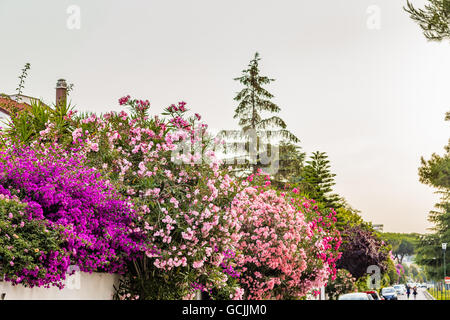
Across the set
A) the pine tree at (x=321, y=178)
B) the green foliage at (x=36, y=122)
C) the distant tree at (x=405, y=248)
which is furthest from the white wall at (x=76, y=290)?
the distant tree at (x=405, y=248)

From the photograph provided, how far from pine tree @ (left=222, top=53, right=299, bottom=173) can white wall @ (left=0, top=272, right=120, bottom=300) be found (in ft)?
85.5

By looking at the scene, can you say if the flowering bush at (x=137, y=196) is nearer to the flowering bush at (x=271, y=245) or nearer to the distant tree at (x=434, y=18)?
the flowering bush at (x=271, y=245)

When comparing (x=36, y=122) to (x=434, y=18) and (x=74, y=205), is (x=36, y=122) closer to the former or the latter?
(x=74, y=205)

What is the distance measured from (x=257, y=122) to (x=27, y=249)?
31.0 m

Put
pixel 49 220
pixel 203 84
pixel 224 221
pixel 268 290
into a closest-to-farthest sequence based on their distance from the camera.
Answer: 1. pixel 49 220
2. pixel 224 221
3. pixel 268 290
4. pixel 203 84

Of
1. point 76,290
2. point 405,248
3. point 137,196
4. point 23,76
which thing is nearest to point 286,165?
point 23,76

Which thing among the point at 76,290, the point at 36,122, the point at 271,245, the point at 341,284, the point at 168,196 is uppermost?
the point at 36,122

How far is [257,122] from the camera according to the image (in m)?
38.0

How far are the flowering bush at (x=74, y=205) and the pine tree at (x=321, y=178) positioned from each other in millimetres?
33336

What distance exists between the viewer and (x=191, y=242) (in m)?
11.0

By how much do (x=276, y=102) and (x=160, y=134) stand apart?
88.2 ft

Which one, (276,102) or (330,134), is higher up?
(276,102)
